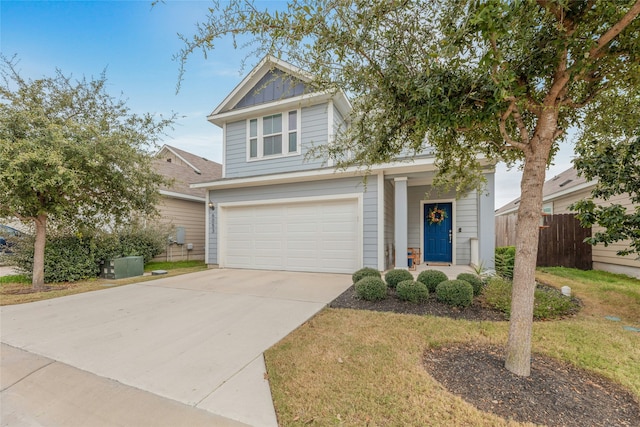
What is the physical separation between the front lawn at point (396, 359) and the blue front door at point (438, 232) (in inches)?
170

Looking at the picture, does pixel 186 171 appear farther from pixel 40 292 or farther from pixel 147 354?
pixel 147 354

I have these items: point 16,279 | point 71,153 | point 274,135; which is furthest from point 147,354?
point 16,279

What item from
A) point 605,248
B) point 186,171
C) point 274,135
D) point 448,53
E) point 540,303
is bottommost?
point 540,303

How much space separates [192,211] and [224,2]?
10.7 m

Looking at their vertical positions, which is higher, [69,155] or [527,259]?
[69,155]

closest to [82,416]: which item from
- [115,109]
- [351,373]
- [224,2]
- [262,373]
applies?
[262,373]

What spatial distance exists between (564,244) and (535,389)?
8456 millimetres

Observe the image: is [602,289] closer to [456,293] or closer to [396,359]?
[456,293]

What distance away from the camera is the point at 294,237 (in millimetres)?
8219

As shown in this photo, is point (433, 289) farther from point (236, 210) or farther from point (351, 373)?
point (236, 210)

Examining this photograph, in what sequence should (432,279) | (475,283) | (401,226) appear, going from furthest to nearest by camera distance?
(401,226) < (432,279) < (475,283)

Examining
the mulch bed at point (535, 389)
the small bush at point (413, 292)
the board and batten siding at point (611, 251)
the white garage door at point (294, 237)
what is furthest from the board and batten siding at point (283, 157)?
the board and batten siding at point (611, 251)

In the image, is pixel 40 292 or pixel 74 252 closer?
pixel 40 292

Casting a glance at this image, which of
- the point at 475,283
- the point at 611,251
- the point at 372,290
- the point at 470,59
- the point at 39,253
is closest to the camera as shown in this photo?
the point at 470,59
